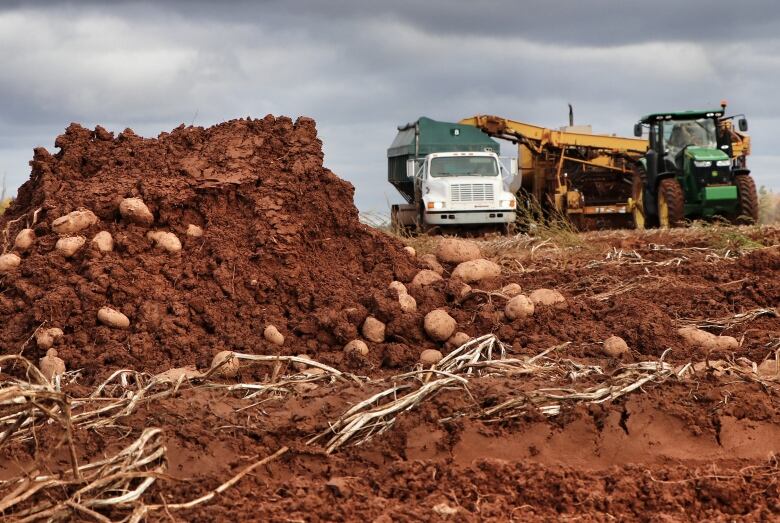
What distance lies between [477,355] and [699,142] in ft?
49.6

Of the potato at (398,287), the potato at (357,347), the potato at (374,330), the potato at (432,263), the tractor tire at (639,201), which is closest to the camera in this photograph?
the potato at (357,347)

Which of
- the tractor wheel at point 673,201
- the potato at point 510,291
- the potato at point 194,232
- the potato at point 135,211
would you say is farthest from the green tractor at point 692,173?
the potato at point 135,211

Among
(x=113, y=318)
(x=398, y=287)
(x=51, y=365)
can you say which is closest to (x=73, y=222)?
(x=113, y=318)

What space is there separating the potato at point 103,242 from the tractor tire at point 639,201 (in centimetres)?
1488

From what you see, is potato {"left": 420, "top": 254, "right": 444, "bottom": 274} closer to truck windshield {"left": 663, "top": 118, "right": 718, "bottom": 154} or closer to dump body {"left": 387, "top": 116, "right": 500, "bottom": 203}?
truck windshield {"left": 663, "top": 118, "right": 718, "bottom": 154}

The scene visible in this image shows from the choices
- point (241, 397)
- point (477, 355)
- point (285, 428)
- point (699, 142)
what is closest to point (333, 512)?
point (285, 428)

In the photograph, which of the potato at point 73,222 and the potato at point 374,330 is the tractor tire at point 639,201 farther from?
the potato at point 73,222

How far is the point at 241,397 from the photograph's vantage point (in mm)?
5500

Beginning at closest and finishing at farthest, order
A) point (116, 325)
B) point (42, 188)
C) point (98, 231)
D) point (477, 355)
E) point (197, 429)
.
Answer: point (197, 429) → point (477, 355) → point (116, 325) → point (98, 231) → point (42, 188)

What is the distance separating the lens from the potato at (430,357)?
6.59m

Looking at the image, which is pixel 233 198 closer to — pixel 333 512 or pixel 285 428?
pixel 285 428

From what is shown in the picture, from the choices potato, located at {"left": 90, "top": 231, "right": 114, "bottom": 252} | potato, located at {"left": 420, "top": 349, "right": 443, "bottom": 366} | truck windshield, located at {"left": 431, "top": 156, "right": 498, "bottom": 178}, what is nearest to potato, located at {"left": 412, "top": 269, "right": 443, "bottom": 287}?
potato, located at {"left": 420, "top": 349, "right": 443, "bottom": 366}

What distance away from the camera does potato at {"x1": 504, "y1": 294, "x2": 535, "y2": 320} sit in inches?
281

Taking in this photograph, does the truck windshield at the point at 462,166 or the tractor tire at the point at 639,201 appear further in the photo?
the tractor tire at the point at 639,201
